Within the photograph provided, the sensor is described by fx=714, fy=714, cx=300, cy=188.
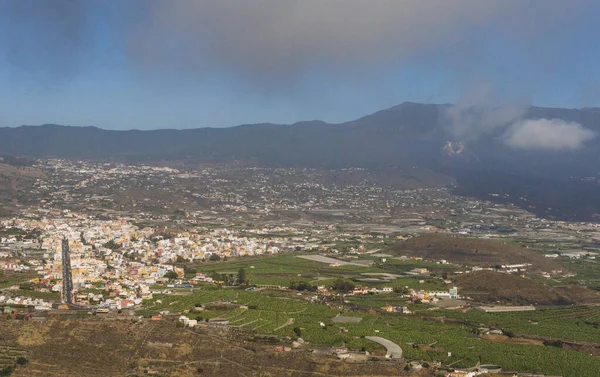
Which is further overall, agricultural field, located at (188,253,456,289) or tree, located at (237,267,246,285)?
agricultural field, located at (188,253,456,289)

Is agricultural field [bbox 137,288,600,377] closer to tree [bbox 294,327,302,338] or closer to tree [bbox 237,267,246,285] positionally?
tree [bbox 294,327,302,338]

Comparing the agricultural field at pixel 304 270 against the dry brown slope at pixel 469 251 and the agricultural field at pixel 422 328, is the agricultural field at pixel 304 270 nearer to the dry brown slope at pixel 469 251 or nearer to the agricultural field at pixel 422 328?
the dry brown slope at pixel 469 251

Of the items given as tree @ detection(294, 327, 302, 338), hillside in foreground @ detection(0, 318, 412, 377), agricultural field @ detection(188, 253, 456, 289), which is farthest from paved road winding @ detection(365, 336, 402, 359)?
Answer: agricultural field @ detection(188, 253, 456, 289)

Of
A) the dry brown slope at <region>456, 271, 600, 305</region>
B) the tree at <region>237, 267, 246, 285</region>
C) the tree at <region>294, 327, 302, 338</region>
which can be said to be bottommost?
the dry brown slope at <region>456, 271, 600, 305</region>

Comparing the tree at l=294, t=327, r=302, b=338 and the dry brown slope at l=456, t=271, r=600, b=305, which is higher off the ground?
the tree at l=294, t=327, r=302, b=338

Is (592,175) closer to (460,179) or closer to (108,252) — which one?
(460,179)

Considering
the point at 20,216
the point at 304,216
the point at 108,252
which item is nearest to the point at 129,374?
the point at 108,252

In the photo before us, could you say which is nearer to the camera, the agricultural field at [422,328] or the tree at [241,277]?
the agricultural field at [422,328]

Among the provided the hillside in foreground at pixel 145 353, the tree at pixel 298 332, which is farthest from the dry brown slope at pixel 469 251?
the hillside in foreground at pixel 145 353
